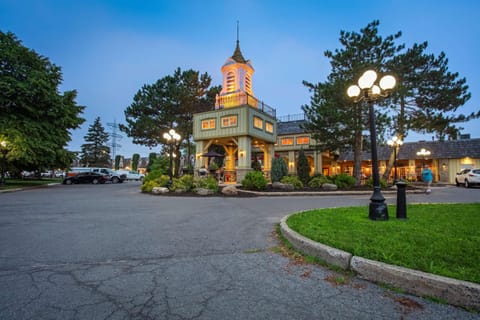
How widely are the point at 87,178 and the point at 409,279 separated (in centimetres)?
2999

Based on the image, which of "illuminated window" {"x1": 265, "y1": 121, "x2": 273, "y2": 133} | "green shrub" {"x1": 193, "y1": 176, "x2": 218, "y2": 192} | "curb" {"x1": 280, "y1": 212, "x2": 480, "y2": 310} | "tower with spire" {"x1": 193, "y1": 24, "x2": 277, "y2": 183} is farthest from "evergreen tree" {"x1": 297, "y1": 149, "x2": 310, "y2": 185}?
"curb" {"x1": 280, "y1": 212, "x2": 480, "y2": 310}

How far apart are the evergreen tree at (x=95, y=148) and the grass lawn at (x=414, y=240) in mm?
58318

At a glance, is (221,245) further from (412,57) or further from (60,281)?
(412,57)

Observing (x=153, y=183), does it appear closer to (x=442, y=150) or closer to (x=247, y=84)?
(x=247, y=84)

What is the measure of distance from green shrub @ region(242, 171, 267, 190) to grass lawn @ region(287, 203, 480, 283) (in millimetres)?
8876

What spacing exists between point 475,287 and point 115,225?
6.26 meters

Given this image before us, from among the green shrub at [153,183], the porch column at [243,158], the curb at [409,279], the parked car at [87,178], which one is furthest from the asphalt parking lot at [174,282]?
the parked car at [87,178]

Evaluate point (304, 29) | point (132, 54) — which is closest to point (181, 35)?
point (132, 54)

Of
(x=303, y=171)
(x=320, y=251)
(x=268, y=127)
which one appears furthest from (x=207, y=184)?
(x=268, y=127)

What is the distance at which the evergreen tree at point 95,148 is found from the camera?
171ft

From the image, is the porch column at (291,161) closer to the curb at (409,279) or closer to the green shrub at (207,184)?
the green shrub at (207,184)

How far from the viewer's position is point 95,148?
2082 inches

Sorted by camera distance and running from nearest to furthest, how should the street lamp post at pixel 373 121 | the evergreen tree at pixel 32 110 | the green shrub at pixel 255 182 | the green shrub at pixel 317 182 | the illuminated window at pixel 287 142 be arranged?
the street lamp post at pixel 373 121 → the green shrub at pixel 255 182 → the green shrub at pixel 317 182 → the evergreen tree at pixel 32 110 → the illuminated window at pixel 287 142

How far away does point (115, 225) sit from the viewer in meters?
5.53
